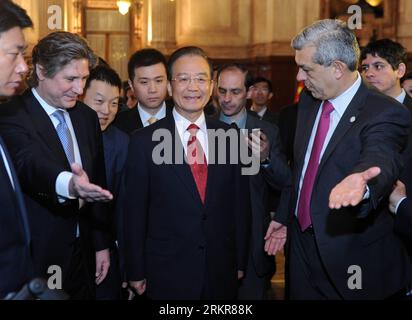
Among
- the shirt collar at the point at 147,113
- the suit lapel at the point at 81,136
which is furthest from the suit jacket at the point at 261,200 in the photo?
the suit lapel at the point at 81,136

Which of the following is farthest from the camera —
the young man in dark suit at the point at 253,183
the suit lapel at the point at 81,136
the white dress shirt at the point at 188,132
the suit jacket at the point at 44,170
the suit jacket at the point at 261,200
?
the young man in dark suit at the point at 253,183

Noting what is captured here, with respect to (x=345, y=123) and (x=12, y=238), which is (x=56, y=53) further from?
(x=345, y=123)

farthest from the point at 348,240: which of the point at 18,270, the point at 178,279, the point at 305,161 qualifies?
the point at 18,270

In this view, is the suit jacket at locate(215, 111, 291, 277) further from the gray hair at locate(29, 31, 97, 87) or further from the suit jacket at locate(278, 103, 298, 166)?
the gray hair at locate(29, 31, 97, 87)

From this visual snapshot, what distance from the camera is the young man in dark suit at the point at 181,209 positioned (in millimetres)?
2883

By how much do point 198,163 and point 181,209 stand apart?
0.24 m

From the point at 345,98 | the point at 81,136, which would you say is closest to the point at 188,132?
the point at 81,136

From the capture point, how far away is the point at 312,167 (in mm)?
2793

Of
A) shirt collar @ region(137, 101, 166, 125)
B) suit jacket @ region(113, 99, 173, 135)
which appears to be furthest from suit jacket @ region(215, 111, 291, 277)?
suit jacket @ region(113, 99, 173, 135)

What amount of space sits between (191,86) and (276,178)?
68cm

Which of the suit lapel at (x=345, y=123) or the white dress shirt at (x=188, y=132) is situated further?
the white dress shirt at (x=188, y=132)

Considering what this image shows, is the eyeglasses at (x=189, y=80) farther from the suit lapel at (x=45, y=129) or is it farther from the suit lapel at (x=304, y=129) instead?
the suit lapel at (x=45, y=129)

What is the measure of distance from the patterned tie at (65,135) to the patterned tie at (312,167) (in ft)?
3.59

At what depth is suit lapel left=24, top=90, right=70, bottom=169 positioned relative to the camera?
2.66 metres
